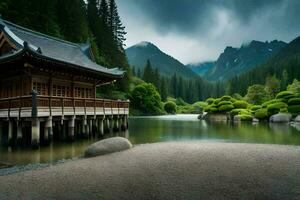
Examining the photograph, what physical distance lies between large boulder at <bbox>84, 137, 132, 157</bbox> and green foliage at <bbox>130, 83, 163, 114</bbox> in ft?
196

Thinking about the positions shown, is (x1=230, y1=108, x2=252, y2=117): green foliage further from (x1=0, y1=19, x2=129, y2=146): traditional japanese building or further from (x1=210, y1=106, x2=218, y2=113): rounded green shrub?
(x1=0, y1=19, x2=129, y2=146): traditional japanese building

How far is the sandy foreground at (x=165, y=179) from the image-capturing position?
25.4 ft

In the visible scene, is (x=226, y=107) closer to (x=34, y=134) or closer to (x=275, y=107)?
(x=275, y=107)

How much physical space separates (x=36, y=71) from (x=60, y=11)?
1380 inches

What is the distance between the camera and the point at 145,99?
81000 millimetres

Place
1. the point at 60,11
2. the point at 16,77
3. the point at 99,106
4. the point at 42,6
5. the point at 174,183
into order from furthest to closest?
the point at 60,11 < the point at 42,6 < the point at 99,106 < the point at 16,77 < the point at 174,183

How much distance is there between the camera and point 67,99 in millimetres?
20625

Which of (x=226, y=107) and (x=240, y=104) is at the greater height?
(x=240, y=104)

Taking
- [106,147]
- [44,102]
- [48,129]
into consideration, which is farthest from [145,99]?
[106,147]

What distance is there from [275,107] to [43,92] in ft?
128

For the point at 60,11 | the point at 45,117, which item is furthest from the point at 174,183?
the point at 60,11

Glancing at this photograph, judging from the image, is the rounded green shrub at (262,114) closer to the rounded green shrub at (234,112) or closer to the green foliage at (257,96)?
the rounded green shrub at (234,112)

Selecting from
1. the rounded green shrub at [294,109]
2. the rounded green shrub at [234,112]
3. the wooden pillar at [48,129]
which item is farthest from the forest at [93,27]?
the rounded green shrub at [294,109]

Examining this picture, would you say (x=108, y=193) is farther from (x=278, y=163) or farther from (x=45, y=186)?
(x=278, y=163)
